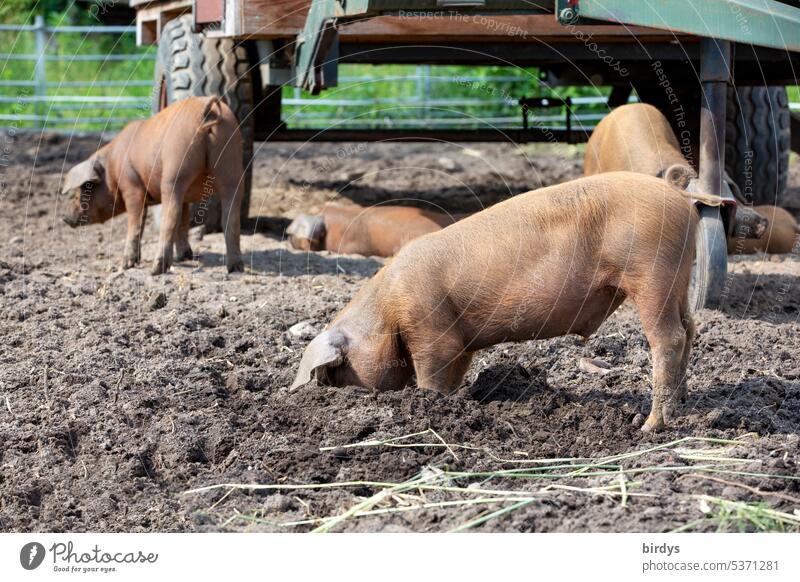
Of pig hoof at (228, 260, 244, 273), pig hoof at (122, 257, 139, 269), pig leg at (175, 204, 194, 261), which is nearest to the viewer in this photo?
pig hoof at (228, 260, 244, 273)

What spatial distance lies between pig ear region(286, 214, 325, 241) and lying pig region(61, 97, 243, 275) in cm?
120

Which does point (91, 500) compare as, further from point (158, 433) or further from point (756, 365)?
point (756, 365)

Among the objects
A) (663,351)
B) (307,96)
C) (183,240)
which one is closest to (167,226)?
(183,240)

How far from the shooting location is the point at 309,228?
931cm

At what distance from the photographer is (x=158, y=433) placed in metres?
4.62

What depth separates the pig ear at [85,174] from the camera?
8.52 metres

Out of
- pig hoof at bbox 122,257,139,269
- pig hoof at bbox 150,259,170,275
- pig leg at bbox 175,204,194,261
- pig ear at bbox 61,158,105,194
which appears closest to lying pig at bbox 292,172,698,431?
pig hoof at bbox 150,259,170,275

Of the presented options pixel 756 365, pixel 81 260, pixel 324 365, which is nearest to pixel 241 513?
pixel 324 365

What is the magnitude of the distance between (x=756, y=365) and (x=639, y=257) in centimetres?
138

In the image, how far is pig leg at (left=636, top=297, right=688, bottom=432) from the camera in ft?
15.0

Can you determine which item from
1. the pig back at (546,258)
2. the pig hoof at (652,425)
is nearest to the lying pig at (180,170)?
the pig back at (546,258)

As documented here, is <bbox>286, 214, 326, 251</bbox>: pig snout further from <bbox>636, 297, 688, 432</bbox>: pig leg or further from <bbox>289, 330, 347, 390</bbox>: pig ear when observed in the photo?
<bbox>636, 297, 688, 432</bbox>: pig leg

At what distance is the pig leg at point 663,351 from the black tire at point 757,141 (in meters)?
5.35

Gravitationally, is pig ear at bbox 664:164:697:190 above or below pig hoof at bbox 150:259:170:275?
above
